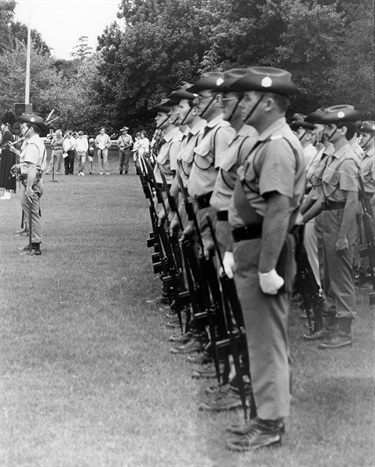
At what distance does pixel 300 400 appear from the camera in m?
6.54

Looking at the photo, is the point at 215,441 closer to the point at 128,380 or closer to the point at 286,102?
the point at 128,380

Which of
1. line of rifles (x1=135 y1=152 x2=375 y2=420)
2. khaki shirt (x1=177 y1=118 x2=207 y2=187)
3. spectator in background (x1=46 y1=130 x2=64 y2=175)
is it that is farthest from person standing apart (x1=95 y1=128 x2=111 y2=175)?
khaki shirt (x1=177 y1=118 x2=207 y2=187)

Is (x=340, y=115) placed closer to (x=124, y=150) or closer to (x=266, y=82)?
(x=266, y=82)

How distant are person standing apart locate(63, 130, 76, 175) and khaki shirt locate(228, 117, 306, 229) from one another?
110 ft

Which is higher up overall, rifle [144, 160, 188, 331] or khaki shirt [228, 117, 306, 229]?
khaki shirt [228, 117, 306, 229]

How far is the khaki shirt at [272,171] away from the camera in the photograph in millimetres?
5340

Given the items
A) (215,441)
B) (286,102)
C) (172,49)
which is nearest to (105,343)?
(215,441)

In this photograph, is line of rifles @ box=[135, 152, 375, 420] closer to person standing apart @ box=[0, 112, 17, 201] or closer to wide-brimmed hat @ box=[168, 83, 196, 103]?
wide-brimmed hat @ box=[168, 83, 196, 103]

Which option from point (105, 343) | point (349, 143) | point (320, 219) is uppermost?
point (349, 143)

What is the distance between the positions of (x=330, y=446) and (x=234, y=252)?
1.30 meters

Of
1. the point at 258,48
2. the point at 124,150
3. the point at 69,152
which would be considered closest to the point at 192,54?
the point at 124,150

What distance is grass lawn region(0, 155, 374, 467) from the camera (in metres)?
5.48

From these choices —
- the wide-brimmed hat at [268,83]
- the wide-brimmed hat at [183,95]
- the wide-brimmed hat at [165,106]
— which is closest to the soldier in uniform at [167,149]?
the wide-brimmed hat at [165,106]

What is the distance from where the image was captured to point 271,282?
5.37 m
